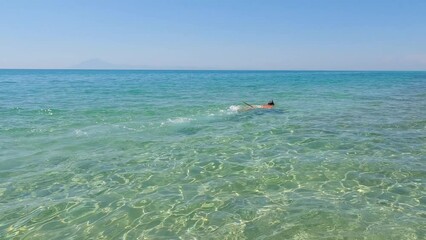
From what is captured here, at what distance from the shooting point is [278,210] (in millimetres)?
8156

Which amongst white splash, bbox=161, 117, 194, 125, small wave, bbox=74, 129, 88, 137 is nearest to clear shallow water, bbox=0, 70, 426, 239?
small wave, bbox=74, 129, 88, 137

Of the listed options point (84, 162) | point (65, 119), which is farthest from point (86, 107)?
point (84, 162)

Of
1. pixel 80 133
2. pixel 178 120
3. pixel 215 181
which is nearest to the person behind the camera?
pixel 215 181

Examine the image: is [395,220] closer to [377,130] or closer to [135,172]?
[135,172]

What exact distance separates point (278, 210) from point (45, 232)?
5523 mm

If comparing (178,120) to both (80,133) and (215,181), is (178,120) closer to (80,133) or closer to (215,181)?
(80,133)

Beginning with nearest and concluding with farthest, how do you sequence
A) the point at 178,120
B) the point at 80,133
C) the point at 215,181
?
the point at 215,181 < the point at 80,133 < the point at 178,120

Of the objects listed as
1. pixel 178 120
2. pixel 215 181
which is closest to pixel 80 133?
pixel 178 120

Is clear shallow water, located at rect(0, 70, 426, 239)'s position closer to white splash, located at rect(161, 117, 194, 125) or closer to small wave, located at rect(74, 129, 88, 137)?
small wave, located at rect(74, 129, 88, 137)

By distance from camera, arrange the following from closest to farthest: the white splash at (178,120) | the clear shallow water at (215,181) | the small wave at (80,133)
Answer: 1. the clear shallow water at (215,181)
2. the small wave at (80,133)
3. the white splash at (178,120)

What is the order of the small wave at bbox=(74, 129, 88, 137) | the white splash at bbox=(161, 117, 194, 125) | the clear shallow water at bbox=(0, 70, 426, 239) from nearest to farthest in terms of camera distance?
the clear shallow water at bbox=(0, 70, 426, 239)
the small wave at bbox=(74, 129, 88, 137)
the white splash at bbox=(161, 117, 194, 125)

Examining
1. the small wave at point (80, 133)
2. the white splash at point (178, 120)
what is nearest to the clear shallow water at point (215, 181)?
the small wave at point (80, 133)

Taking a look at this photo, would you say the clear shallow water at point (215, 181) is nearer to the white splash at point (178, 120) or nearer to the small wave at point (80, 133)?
the small wave at point (80, 133)

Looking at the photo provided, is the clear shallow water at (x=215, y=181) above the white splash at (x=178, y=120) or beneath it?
beneath
